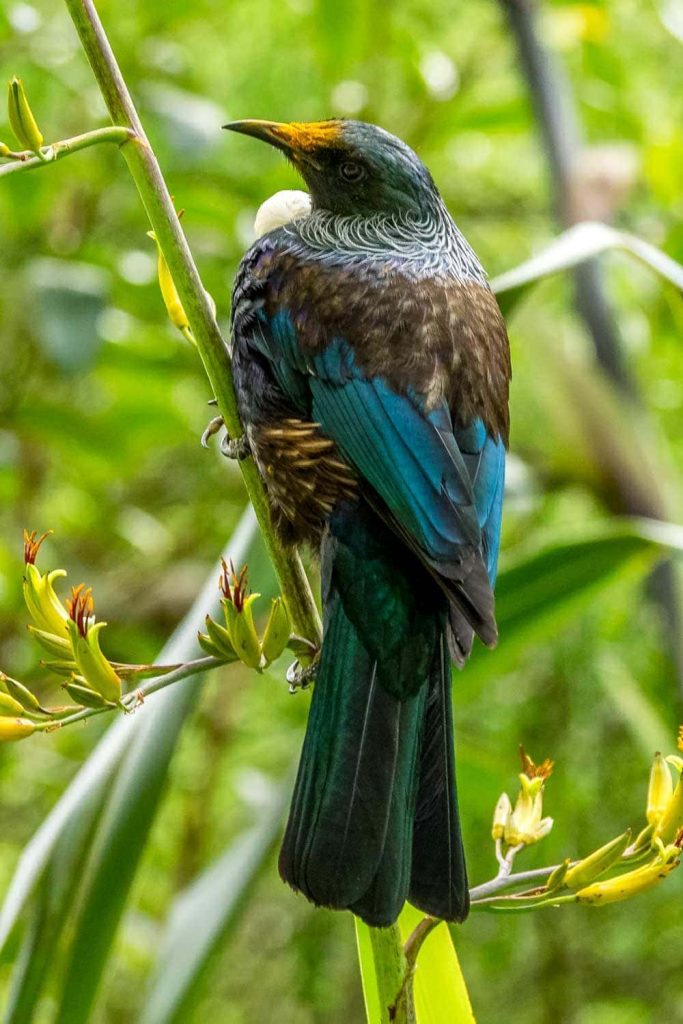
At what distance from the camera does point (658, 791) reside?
3.19 ft

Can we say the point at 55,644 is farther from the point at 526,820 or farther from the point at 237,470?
the point at 237,470

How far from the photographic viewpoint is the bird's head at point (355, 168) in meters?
1.48

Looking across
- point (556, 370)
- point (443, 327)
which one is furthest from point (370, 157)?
point (556, 370)

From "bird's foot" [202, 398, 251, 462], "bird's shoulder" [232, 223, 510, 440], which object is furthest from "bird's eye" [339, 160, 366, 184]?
"bird's foot" [202, 398, 251, 462]

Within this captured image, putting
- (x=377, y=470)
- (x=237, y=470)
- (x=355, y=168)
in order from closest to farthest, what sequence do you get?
(x=377, y=470) → (x=355, y=168) → (x=237, y=470)

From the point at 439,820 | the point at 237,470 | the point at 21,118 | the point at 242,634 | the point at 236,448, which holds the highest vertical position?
the point at 237,470

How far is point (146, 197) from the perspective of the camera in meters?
0.95

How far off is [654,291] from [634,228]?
0.60 ft

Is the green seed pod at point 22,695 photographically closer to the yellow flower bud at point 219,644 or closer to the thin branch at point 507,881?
the yellow flower bud at point 219,644

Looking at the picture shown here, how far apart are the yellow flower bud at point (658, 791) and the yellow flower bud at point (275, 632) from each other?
296 mm

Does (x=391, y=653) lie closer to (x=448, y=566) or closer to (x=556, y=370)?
(x=448, y=566)

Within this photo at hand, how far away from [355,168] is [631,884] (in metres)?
0.89

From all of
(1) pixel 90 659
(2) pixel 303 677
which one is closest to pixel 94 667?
(1) pixel 90 659

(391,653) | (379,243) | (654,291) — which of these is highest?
(654,291)
